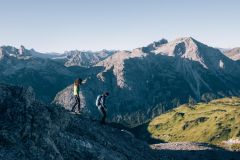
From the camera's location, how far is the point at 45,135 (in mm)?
39125

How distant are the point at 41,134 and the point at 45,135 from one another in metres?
0.53

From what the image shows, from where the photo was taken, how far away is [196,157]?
11725 centimetres

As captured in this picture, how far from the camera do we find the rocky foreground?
36.3 metres

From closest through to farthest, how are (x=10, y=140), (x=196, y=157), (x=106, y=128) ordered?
(x=10, y=140) → (x=106, y=128) → (x=196, y=157)

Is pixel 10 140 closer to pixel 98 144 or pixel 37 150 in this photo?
pixel 37 150

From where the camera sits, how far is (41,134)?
1524 inches

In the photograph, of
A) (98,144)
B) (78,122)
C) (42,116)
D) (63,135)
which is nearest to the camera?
(42,116)

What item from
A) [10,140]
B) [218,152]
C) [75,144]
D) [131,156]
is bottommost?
[218,152]

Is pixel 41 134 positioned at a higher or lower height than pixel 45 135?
higher

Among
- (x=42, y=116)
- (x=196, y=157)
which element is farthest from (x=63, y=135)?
(x=196, y=157)

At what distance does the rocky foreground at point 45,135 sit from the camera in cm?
3631

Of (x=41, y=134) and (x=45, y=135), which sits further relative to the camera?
(x=45, y=135)

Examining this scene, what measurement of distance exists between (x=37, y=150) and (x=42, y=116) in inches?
188

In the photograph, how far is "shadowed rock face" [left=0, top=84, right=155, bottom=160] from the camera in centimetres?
3622
